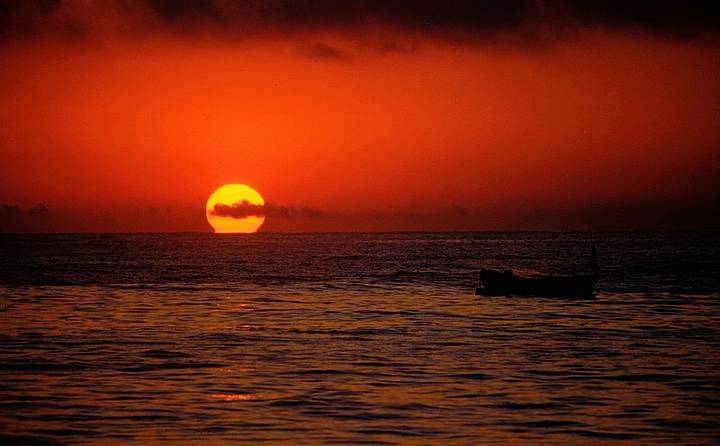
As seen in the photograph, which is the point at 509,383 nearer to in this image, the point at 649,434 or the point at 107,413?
the point at 649,434

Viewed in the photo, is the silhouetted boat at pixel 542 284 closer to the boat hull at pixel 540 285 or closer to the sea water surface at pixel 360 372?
the boat hull at pixel 540 285

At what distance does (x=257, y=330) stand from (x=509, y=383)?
17.4 m

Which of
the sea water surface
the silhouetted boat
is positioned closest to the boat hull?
the silhouetted boat

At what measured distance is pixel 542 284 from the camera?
197 ft

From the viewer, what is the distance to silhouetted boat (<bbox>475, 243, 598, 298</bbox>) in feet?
196

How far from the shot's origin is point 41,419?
21.4m

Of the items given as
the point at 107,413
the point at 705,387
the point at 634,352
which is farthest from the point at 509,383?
the point at 107,413

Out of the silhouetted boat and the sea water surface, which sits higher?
the silhouetted boat

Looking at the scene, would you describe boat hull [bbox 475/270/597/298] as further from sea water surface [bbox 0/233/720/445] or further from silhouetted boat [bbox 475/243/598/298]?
sea water surface [bbox 0/233/720/445]

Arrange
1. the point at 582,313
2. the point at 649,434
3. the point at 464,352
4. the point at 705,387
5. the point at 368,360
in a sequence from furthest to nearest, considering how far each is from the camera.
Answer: the point at 582,313, the point at 464,352, the point at 368,360, the point at 705,387, the point at 649,434

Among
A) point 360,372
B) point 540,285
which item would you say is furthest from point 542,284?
point 360,372

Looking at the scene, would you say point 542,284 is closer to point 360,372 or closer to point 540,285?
→ point 540,285

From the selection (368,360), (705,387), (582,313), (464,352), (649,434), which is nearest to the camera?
(649,434)

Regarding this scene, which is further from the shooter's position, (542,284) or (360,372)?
(542,284)
